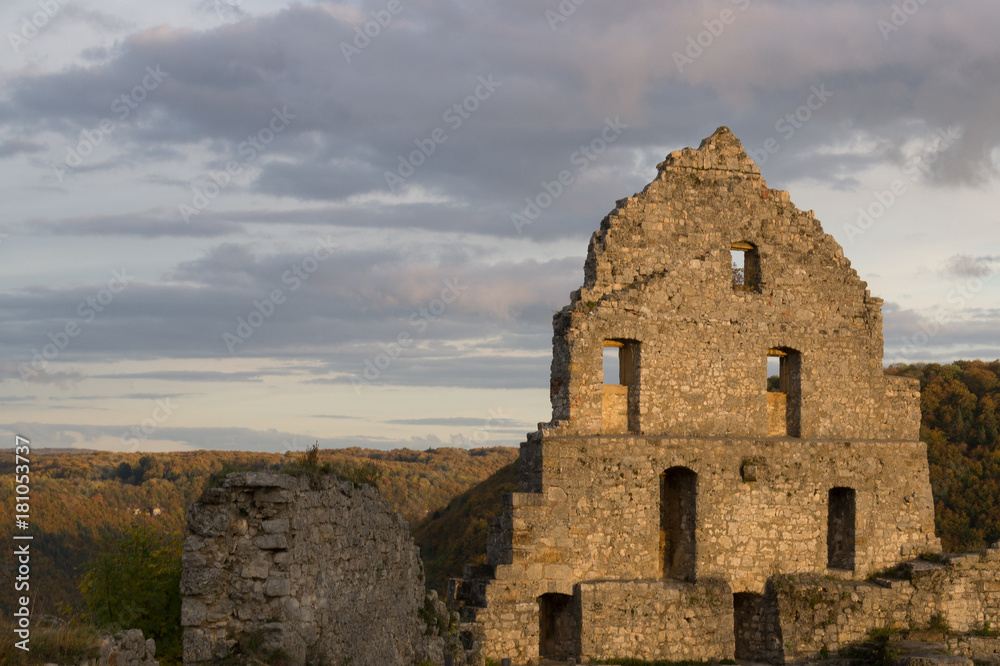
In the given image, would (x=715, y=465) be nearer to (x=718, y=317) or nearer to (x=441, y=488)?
(x=718, y=317)

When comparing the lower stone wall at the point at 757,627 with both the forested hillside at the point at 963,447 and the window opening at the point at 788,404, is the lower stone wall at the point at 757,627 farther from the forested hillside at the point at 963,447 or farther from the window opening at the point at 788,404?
the forested hillside at the point at 963,447

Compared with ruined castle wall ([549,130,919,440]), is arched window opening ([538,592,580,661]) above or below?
below

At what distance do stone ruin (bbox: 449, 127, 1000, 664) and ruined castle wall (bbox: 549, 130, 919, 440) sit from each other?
0.11ft

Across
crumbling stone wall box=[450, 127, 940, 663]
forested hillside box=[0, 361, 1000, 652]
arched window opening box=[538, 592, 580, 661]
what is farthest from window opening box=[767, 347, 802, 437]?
forested hillside box=[0, 361, 1000, 652]

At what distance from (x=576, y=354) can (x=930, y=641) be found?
24.8 ft

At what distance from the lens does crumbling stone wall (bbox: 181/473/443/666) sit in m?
9.18

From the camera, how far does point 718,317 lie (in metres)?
18.2

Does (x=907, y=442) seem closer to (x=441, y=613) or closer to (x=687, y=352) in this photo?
(x=687, y=352)

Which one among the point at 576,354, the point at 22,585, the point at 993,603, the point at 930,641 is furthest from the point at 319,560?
the point at 993,603

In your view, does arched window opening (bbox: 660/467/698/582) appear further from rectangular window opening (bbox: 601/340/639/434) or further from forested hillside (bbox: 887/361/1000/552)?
forested hillside (bbox: 887/361/1000/552)

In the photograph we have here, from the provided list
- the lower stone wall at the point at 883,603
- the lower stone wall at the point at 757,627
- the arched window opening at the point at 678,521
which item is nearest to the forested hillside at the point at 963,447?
the lower stone wall at the point at 883,603

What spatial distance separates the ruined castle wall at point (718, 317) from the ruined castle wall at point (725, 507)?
0.41 meters

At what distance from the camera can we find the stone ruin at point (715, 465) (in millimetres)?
16703

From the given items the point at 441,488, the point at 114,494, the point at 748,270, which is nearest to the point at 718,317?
the point at 748,270
